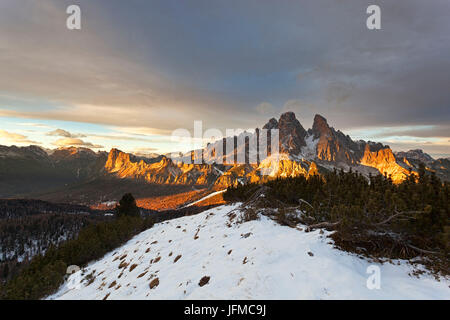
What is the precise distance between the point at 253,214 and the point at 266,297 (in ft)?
Result: 31.6

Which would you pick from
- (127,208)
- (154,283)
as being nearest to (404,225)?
(154,283)

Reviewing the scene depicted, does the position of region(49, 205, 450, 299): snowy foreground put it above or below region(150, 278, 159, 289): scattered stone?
above

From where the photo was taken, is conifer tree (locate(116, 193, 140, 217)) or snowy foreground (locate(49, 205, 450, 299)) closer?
snowy foreground (locate(49, 205, 450, 299))

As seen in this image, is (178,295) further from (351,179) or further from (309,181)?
(309,181)

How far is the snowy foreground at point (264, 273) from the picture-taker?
754 cm

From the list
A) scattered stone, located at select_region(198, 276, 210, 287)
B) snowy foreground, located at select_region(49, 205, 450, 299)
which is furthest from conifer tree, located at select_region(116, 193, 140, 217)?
scattered stone, located at select_region(198, 276, 210, 287)

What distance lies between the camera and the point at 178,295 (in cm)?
919

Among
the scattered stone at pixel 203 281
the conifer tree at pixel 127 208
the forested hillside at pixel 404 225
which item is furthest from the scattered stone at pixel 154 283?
the conifer tree at pixel 127 208

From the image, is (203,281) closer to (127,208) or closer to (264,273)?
(264,273)

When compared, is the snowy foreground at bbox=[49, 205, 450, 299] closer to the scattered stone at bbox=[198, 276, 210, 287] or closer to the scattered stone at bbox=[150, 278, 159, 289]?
the scattered stone at bbox=[150, 278, 159, 289]

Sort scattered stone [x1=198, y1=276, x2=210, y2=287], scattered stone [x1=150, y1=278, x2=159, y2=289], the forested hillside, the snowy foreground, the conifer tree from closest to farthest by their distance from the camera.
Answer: the snowy foreground
scattered stone [x1=198, y1=276, x2=210, y2=287]
the forested hillside
scattered stone [x1=150, y1=278, x2=159, y2=289]
the conifer tree

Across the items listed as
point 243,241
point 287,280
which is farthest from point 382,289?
point 243,241

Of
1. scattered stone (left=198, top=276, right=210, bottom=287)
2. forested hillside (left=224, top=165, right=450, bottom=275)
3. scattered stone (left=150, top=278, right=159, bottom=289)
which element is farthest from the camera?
scattered stone (left=150, top=278, right=159, bottom=289)

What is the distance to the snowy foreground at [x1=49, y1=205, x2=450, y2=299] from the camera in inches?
297
